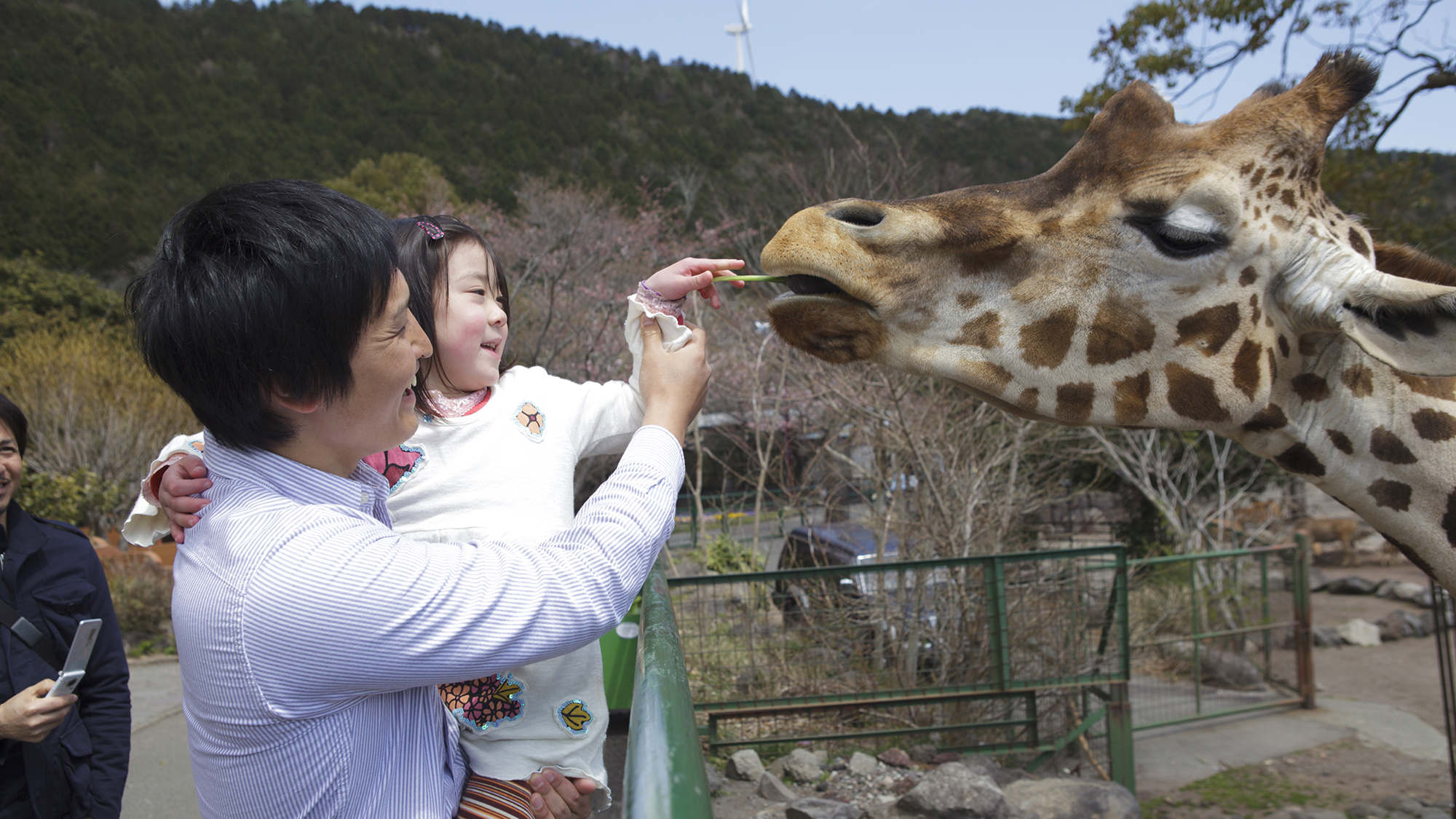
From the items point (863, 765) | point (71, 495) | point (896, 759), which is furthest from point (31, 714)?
point (71, 495)

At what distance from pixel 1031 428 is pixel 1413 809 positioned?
3.58 m

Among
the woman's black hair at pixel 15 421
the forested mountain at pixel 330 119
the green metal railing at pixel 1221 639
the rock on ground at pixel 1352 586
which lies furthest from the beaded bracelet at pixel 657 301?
the rock on ground at pixel 1352 586

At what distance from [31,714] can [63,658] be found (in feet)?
1.41

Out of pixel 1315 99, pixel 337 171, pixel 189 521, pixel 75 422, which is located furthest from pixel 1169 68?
pixel 337 171

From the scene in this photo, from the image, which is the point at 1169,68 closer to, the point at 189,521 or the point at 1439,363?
the point at 1439,363

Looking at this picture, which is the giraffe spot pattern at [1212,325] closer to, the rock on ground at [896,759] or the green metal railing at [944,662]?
the green metal railing at [944,662]

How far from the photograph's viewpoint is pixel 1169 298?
191 cm

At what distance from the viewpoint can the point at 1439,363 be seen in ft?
5.36

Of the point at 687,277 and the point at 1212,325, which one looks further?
the point at 1212,325

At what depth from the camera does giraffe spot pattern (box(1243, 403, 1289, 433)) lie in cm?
196

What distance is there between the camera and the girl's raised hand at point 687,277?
1639mm

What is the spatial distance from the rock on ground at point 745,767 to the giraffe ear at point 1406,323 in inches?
148

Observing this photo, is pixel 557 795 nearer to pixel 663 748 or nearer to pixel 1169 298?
pixel 663 748

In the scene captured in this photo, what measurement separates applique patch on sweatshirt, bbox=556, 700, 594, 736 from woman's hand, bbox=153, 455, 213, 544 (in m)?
0.71
